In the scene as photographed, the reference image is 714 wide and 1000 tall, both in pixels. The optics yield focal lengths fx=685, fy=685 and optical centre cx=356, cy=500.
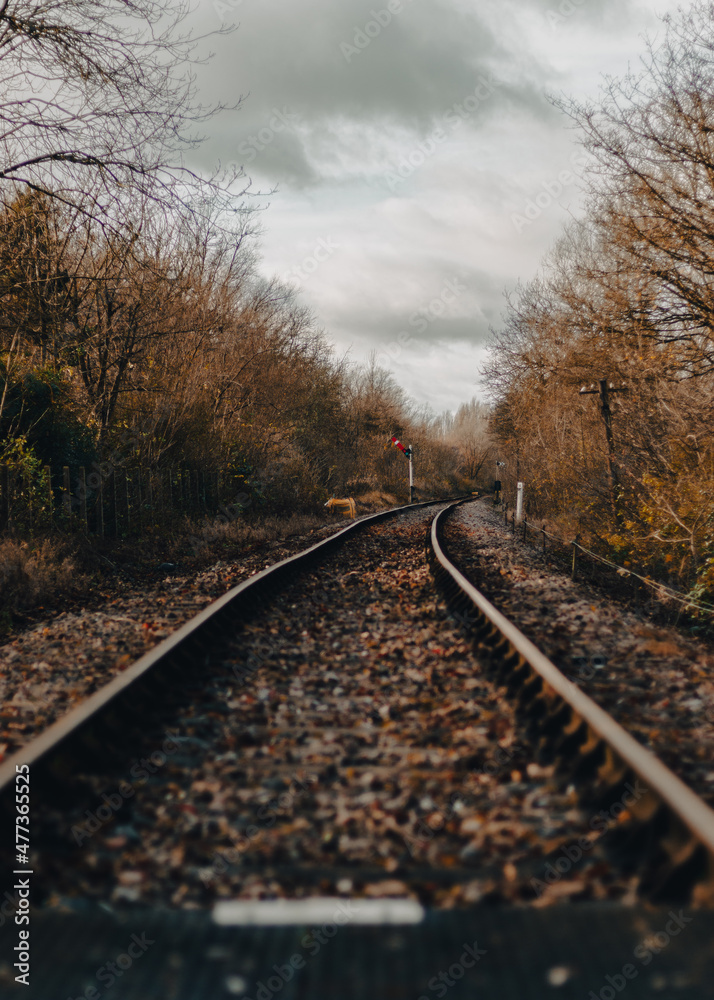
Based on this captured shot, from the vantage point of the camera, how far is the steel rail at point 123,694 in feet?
9.48

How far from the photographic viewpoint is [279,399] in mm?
25969

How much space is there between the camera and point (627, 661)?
16.2ft

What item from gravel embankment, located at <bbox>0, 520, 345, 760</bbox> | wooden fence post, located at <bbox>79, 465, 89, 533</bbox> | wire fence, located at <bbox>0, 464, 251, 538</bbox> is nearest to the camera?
gravel embankment, located at <bbox>0, 520, 345, 760</bbox>

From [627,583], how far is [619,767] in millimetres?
9444

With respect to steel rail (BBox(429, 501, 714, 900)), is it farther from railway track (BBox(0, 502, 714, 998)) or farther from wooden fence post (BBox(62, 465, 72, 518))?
wooden fence post (BBox(62, 465, 72, 518))

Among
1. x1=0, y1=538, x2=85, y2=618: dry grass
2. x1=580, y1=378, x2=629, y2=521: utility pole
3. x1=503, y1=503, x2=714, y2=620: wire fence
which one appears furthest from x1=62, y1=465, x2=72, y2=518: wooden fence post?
x1=580, y1=378, x2=629, y2=521: utility pole

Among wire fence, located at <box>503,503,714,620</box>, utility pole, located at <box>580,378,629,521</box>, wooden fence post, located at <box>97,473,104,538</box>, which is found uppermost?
utility pole, located at <box>580,378,629,521</box>

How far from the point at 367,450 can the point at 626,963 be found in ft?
135

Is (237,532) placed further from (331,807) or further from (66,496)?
(331,807)

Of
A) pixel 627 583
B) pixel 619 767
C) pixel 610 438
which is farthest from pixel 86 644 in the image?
pixel 610 438

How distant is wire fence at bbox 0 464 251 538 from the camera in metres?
10.4

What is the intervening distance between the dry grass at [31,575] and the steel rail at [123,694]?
2696 mm

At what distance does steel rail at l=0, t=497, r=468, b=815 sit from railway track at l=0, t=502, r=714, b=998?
13 millimetres

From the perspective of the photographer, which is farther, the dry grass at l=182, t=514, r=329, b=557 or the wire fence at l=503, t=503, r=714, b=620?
the dry grass at l=182, t=514, r=329, b=557
